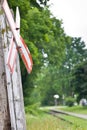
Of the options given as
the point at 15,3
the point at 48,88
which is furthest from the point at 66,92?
the point at 15,3

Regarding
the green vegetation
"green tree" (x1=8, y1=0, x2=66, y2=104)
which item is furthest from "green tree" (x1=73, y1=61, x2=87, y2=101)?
"green tree" (x1=8, y1=0, x2=66, y2=104)

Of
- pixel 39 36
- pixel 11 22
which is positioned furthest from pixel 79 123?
pixel 11 22

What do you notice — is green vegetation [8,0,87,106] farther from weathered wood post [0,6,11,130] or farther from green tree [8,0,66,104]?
weathered wood post [0,6,11,130]

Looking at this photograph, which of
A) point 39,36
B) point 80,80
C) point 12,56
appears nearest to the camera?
A: point 12,56

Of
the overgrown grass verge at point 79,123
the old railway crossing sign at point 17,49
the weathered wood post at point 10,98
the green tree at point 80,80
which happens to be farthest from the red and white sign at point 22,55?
the green tree at point 80,80

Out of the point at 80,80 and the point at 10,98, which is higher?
the point at 80,80

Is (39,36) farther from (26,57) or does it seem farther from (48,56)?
(26,57)

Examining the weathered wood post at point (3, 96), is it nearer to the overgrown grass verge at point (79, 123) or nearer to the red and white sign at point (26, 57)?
the red and white sign at point (26, 57)

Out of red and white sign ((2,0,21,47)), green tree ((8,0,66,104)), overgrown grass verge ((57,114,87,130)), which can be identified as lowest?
overgrown grass verge ((57,114,87,130))

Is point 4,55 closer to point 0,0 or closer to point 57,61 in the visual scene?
point 0,0

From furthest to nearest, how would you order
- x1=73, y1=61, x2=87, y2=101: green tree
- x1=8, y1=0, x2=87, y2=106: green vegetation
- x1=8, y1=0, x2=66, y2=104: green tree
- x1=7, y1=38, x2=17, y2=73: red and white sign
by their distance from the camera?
x1=73, y1=61, x2=87, y2=101: green tree
x1=8, y1=0, x2=87, y2=106: green vegetation
x1=8, y1=0, x2=66, y2=104: green tree
x1=7, y1=38, x2=17, y2=73: red and white sign

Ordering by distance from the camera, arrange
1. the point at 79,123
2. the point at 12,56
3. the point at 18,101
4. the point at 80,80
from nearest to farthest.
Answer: the point at 12,56 < the point at 18,101 < the point at 79,123 < the point at 80,80

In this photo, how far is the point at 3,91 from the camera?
18.6 feet

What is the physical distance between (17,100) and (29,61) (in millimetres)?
485
